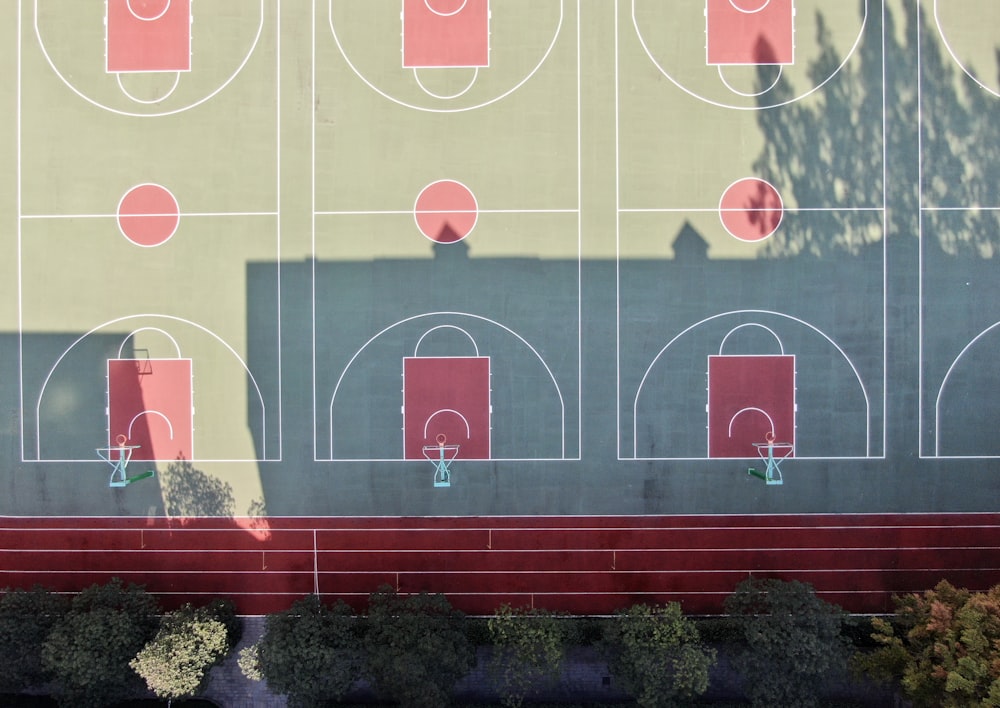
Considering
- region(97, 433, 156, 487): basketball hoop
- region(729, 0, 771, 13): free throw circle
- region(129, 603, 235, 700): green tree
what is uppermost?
region(729, 0, 771, 13): free throw circle

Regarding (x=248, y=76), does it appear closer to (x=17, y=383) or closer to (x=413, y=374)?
(x=413, y=374)

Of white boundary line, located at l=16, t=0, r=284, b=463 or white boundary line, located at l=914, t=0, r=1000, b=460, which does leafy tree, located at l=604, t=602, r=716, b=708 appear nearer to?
white boundary line, located at l=914, t=0, r=1000, b=460

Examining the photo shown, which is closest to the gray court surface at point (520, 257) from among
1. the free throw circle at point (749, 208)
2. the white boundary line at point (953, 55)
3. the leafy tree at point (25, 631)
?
the white boundary line at point (953, 55)

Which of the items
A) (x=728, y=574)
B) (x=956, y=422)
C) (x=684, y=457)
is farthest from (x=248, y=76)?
(x=956, y=422)

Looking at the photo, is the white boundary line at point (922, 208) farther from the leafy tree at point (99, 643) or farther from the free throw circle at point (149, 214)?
the leafy tree at point (99, 643)

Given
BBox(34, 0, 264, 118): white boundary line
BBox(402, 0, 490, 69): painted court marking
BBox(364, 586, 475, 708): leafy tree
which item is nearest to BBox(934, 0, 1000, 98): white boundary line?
BBox(402, 0, 490, 69): painted court marking

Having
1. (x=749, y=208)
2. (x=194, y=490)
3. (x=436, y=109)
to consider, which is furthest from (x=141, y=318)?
(x=749, y=208)
